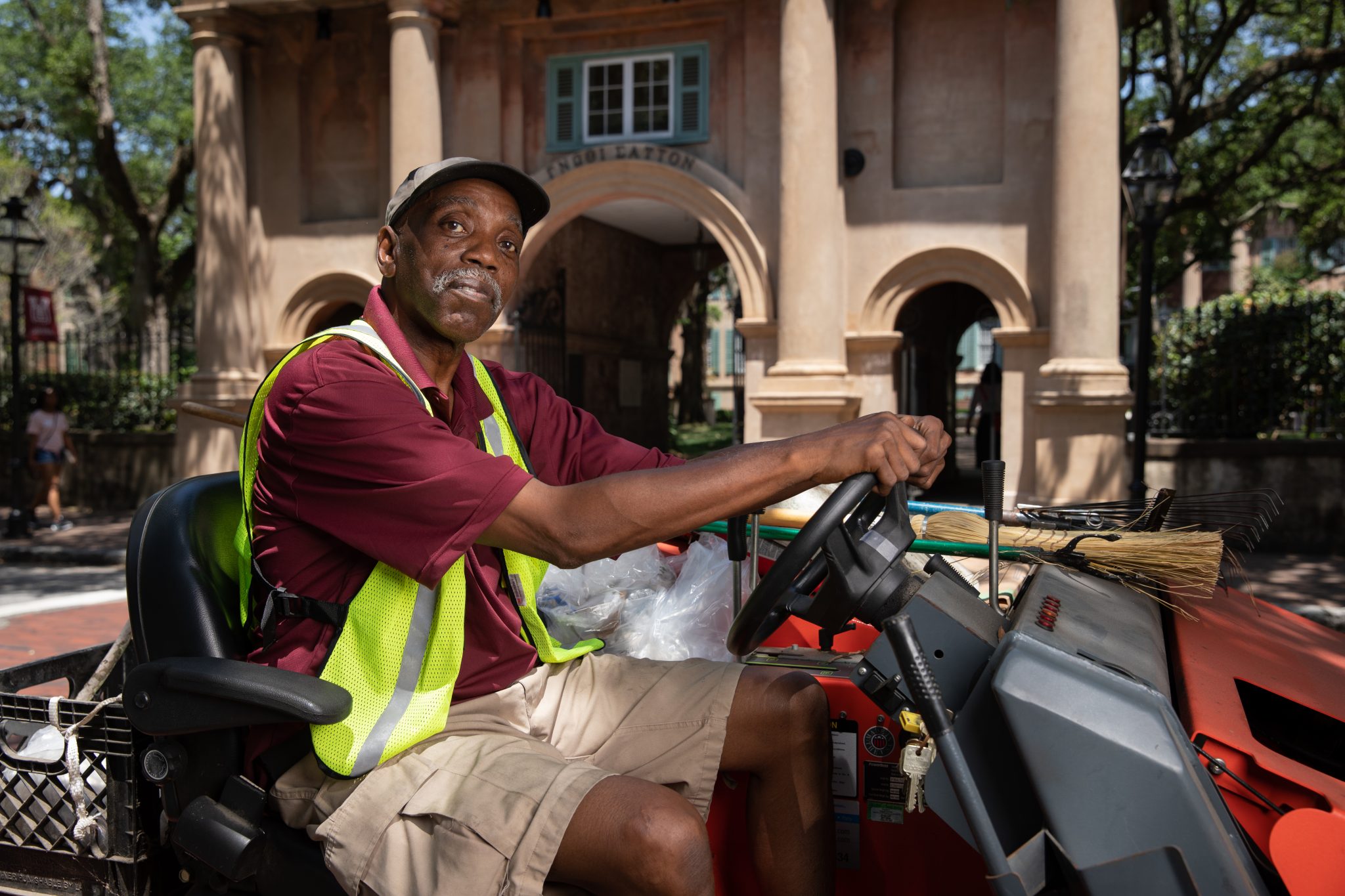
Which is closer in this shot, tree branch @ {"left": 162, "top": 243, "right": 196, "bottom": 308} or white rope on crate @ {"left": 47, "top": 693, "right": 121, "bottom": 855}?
white rope on crate @ {"left": 47, "top": 693, "right": 121, "bottom": 855}

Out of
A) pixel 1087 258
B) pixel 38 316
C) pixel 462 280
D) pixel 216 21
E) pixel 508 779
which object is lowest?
pixel 508 779

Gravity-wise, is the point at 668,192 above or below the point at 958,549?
above

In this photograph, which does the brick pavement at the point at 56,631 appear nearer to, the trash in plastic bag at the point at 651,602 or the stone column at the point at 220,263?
the trash in plastic bag at the point at 651,602

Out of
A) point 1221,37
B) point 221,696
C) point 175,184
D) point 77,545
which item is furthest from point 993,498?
point 175,184

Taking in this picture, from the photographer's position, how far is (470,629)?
2.28 metres

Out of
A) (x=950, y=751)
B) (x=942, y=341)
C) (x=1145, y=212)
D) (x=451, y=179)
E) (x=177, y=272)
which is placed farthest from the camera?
(x=177, y=272)

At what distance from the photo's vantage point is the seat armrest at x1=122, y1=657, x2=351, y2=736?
6.29 feet

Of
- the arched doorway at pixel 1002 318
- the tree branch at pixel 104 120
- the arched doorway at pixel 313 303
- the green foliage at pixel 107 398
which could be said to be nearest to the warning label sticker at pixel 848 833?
the arched doorway at pixel 1002 318

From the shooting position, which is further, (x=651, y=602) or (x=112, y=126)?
(x=112, y=126)

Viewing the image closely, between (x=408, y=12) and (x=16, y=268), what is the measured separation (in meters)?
5.97

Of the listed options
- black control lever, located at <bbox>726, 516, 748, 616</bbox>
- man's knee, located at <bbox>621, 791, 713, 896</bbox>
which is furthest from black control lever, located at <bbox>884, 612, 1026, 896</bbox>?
black control lever, located at <bbox>726, 516, 748, 616</bbox>

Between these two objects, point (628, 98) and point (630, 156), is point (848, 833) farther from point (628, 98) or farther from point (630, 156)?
point (628, 98)

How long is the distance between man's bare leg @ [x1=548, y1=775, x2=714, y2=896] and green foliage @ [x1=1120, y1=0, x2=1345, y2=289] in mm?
12796

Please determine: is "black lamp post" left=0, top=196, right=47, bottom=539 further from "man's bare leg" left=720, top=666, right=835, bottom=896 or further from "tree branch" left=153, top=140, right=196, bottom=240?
"man's bare leg" left=720, top=666, right=835, bottom=896
